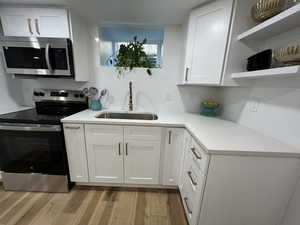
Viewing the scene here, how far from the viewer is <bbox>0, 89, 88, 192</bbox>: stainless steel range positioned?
54.0 inches

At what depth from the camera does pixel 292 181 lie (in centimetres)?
91

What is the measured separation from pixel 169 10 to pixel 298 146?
1712 mm

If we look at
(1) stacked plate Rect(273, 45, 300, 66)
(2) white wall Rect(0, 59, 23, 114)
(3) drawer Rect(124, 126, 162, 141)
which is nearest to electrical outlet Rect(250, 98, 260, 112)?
(1) stacked plate Rect(273, 45, 300, 66)

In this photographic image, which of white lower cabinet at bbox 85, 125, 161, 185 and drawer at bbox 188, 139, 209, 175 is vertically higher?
drawer at bbox 188, 139, 209, 175

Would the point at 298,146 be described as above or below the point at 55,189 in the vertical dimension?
above

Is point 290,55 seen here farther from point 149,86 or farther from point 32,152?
point 32,152

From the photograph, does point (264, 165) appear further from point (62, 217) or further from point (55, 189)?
point (55, 189)

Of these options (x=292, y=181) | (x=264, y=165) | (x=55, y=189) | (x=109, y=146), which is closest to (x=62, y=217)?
(x=55, y=189)

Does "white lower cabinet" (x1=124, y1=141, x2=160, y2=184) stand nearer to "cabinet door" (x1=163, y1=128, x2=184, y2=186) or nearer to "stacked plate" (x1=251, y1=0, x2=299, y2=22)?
"cabinet door" (x1=163, y1=128, x2=184, y2=186)

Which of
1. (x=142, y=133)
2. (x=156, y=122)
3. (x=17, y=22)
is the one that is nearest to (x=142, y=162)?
(x=142, y=133)

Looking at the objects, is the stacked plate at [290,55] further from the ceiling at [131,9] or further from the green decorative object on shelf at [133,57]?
the green decorative object on shelf at [133,57]

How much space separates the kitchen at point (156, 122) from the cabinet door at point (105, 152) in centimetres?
1

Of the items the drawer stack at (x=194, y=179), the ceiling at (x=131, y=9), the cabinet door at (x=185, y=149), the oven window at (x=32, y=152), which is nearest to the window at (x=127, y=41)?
the ceiling at (x=131, y=9)

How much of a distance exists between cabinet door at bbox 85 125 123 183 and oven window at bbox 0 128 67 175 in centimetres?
31
